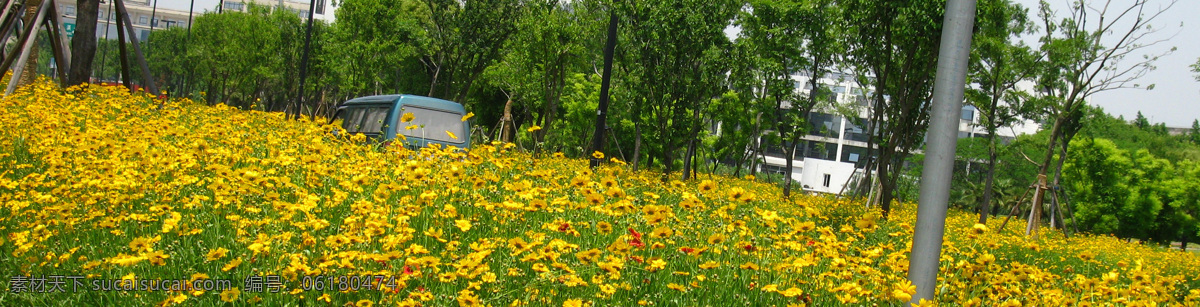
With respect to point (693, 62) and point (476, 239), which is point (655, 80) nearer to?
Answer: point (693, 62)

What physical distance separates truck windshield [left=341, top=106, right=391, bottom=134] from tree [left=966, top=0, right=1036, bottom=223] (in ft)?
51.2

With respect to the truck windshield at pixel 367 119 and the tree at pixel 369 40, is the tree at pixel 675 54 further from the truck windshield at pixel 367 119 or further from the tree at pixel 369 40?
the tree at pixel 369 40

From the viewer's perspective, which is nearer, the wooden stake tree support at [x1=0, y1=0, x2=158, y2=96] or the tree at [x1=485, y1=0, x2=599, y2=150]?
the wooden stake tree support at [x1=0, y1=0, x2=158, y2=96]

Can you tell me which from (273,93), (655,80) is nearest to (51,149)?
(655,80)

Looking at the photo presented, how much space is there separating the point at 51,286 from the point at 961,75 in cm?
405

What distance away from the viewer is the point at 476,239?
15.5 ft

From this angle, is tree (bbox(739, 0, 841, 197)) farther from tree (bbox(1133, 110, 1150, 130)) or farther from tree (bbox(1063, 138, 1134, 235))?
tree (bbox(1133, 110, 1150, 130))

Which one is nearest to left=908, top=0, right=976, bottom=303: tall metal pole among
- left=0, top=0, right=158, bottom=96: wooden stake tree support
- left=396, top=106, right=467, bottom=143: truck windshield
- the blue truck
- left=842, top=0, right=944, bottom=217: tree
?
the blue truck

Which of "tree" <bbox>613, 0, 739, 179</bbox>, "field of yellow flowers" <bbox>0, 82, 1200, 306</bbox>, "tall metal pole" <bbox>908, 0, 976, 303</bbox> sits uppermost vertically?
"tree" <bbox>613, 0, 739, 179</bbox>

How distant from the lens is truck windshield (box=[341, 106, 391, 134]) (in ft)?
43.4

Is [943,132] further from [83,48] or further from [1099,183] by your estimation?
[1099,183]

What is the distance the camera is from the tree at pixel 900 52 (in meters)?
14.1

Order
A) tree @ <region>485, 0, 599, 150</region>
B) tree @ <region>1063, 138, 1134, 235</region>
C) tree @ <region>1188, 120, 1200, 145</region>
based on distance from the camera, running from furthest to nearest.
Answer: tree @ <region>1188, 120, 1200, 145</region> → tree @ <region>1063, 138, 1134, 235</region> → tree @ <region>485, 0, 599, 150</region>

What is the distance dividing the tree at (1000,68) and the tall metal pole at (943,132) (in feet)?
64.0
